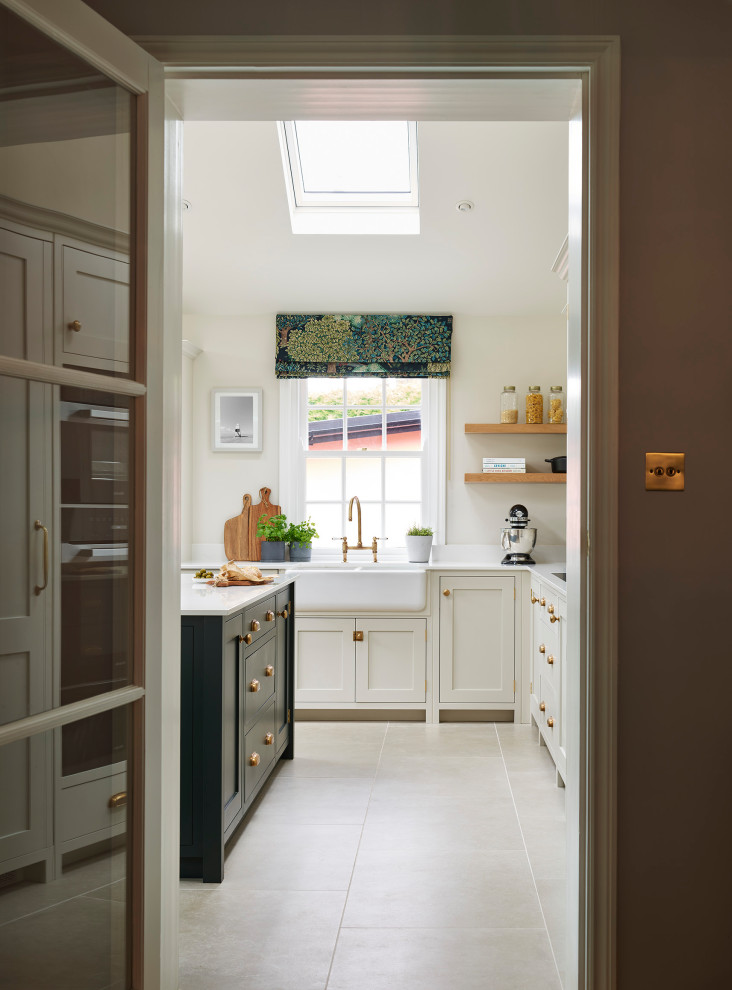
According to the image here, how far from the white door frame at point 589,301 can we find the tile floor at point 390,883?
0.54 metres

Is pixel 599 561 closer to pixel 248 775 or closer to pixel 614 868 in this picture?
pixel 614 868

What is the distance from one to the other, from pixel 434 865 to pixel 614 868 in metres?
1.18

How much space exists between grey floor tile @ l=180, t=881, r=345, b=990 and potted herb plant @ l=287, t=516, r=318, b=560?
8.61 feet

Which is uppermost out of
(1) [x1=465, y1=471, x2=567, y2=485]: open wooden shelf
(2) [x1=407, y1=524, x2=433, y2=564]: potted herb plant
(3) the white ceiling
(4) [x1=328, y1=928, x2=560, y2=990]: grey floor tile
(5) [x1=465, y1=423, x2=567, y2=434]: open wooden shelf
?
(3) the white ceiling

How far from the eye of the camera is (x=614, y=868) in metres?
1.67

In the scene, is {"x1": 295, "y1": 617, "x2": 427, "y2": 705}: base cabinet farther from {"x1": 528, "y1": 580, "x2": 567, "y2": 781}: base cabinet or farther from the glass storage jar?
the glass storage jar

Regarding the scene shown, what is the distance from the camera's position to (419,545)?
4.96m

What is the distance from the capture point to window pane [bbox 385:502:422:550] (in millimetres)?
5211

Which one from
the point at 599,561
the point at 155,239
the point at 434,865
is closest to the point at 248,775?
the point at 434,865

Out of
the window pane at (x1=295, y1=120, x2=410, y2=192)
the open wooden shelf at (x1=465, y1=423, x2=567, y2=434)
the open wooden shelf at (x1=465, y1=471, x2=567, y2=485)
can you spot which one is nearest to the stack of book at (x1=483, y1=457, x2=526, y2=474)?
the open wooden shelf at (x1=465, y1=471, x2=567, y2=485)

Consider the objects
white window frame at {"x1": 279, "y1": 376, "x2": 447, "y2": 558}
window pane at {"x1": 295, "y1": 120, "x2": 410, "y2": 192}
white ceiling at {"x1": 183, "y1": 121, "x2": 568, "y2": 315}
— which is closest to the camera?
white ceiling at {"x1": 183, "y1": 121, "x2": 568, "y2": 315}

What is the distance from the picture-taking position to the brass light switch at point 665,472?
1708 millimetres

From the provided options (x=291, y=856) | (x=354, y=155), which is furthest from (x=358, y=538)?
(x=291, y=856)

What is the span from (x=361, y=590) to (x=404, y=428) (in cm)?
124
